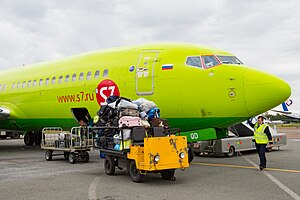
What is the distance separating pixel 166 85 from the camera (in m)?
11.6

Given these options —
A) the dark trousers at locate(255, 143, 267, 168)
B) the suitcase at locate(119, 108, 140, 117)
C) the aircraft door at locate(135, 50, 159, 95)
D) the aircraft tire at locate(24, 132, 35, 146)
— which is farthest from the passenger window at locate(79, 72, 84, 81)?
the aircraft tire at locate(24, 132, 35, 146)

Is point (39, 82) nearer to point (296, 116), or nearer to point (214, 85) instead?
point (214, 85)

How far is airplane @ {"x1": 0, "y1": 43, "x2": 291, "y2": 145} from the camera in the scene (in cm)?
1036

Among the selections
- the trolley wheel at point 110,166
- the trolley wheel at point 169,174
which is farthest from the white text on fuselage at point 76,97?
the trolley wheel at point 169,174

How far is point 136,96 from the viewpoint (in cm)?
1222

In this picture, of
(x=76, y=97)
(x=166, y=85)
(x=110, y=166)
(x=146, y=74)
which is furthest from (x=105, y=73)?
(x=110, y=166)

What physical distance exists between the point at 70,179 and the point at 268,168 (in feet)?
20.1

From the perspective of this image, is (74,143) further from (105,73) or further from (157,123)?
(157,123)

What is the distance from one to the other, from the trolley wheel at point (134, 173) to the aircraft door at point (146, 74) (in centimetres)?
325

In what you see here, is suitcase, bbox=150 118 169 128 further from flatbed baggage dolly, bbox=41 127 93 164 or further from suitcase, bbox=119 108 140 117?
flatbed baggage dolly, bbox=41 127 93 164

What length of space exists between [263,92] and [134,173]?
4.24 m

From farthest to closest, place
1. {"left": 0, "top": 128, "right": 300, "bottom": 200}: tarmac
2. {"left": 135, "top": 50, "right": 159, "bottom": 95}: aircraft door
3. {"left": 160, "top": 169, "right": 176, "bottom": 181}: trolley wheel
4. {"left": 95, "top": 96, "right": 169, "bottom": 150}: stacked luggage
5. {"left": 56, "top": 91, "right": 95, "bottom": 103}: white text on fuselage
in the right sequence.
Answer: {"left": 56, "top": 91, "right": 95, "bottom": 103}: white text on fuselage < {"left": 135, "top": 50, "right": 159, "bottom": 95}: aircraft door < {"left": 95, "top": 96, "right": 169, "bottom": 150}: stacked luggage < {"left": 160, "top": 169, "right": 176, "bottom": 181}: trolley wheel < {"left": 0, "top": 128, "right": 300, "bottom": 200}: tarmac

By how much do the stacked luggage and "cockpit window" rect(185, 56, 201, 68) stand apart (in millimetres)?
2218

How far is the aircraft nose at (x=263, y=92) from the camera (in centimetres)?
1004
